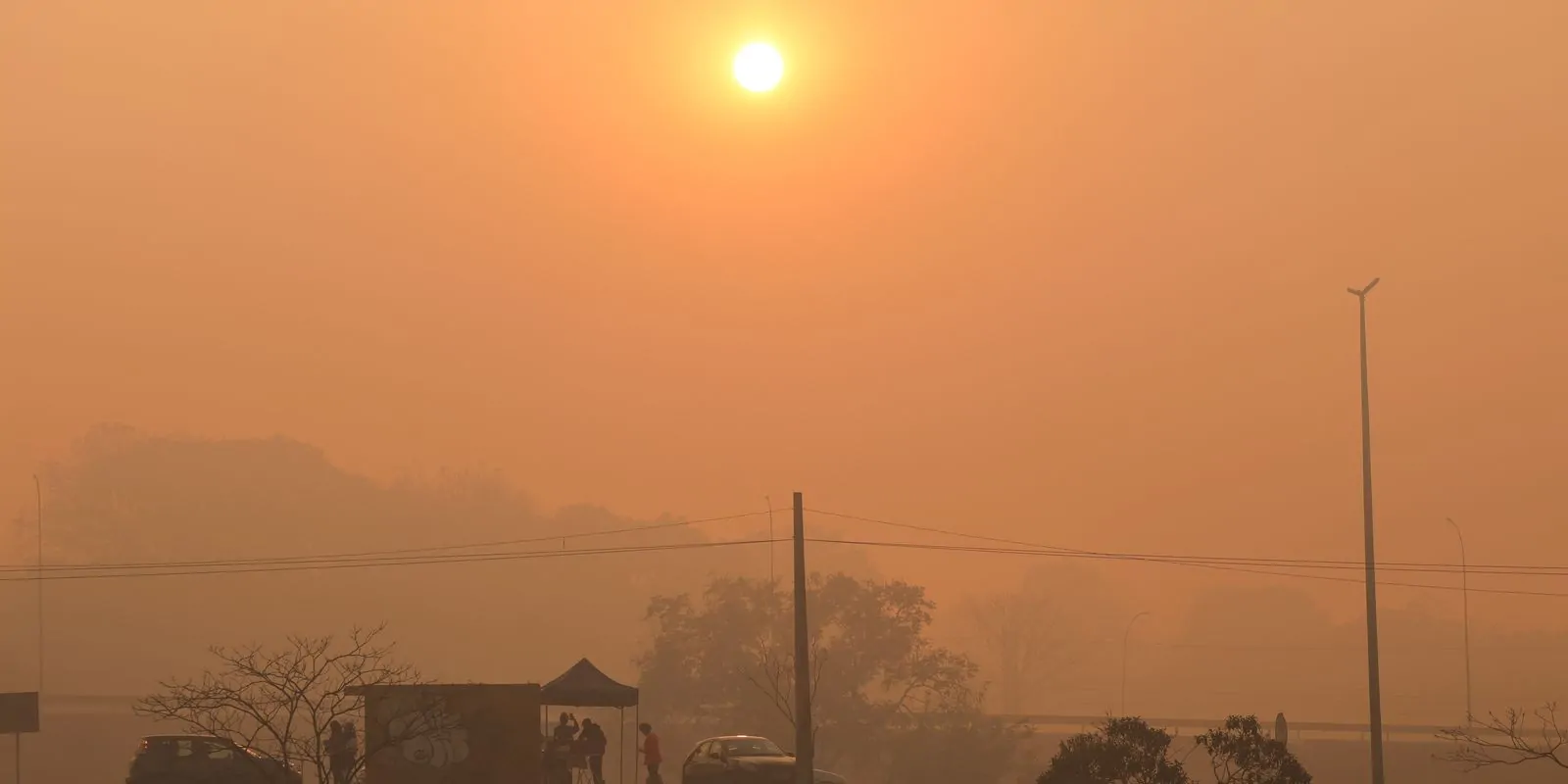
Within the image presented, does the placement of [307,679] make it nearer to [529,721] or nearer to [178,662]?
[529,721]

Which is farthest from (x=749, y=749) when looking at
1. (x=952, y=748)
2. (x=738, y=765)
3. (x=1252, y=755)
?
(x=952, y=748)

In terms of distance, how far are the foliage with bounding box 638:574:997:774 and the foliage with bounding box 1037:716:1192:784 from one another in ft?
177

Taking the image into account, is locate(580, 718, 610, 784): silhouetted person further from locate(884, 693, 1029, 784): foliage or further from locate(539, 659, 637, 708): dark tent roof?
locate(884, 693, 1029, 784): foliage

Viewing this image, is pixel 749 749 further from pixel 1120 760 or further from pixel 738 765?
pixel 1120 760

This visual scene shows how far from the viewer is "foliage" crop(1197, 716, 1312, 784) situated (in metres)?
30.0

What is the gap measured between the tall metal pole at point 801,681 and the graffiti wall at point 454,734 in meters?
7.34

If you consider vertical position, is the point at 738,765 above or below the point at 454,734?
below

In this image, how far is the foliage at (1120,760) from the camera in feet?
97.0

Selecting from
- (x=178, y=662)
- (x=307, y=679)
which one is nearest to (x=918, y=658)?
(x=307, y=679)

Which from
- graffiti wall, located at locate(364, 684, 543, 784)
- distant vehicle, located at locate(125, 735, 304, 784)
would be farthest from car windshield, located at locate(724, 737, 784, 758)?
distant vehicle, located at locate(125, 735, 304, 784)

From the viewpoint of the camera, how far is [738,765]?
3834 cm

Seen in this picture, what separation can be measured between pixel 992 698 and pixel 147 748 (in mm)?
135272

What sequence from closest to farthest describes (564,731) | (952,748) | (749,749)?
1. (564,731)
2. (749,749)
3. (952,748)

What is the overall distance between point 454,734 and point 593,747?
793 centimetres
